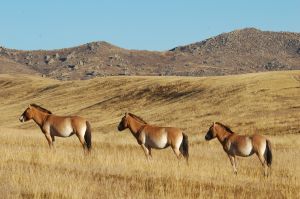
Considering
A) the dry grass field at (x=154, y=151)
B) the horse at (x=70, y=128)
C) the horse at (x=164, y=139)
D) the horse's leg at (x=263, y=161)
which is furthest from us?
the horse at (x=70, y=128)

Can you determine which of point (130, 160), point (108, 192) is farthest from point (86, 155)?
point (108, 192)

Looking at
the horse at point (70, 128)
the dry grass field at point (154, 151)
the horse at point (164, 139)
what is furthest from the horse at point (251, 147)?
the horse at point (70, 128)

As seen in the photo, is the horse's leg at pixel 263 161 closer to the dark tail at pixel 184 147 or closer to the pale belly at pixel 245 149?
the pale belly at pixel 245 149

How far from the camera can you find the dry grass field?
13677mm

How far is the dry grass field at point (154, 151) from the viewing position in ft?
44.9

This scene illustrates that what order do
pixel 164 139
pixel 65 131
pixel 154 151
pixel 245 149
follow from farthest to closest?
pixel 154 151 → pixel 65 131 → pixel 164 139 → pixel 245 149

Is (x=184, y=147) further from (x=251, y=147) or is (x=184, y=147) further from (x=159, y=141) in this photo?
(x=251, y=147)

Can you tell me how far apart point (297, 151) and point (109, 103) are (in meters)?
49.9

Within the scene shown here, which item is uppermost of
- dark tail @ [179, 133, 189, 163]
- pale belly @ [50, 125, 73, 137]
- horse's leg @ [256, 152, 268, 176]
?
pale belly @ [50, 125, 73, 137]

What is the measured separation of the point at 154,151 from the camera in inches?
1044

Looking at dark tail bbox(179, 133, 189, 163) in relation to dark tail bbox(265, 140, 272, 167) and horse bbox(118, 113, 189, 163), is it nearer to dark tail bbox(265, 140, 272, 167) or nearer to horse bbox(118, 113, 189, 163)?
horse bbox(118, 113, 189, 163)

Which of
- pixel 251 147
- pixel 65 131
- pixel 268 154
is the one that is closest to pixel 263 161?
pixel 268 154

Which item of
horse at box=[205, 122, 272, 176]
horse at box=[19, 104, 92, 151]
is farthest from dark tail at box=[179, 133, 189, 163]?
horse at box=[19, 104, 92, 151]

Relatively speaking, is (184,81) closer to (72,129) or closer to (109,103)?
(109,103)
